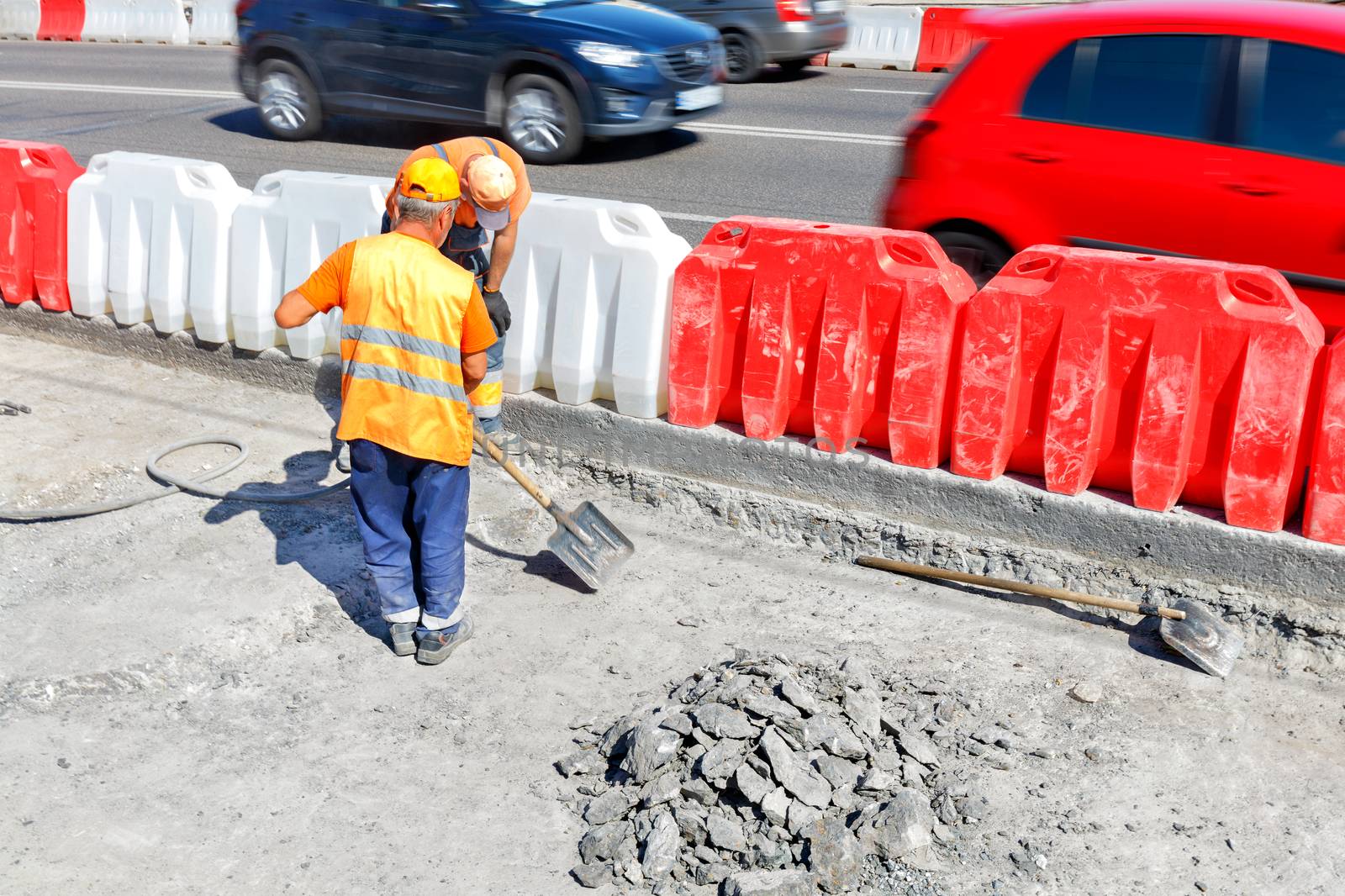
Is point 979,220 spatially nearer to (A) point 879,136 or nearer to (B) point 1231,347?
(B) point 1231,347

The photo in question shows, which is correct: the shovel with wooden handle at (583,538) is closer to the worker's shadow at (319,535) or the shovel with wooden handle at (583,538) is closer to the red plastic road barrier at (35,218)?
the worker's shadow at (319,535)

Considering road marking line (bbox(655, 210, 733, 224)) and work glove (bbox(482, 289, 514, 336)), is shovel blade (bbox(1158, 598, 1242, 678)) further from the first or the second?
road marking line (bbox(655, 210, 733, 224))

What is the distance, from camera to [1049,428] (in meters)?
4.96

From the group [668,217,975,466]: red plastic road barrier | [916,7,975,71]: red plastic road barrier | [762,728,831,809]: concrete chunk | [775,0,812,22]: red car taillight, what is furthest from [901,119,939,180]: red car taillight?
[916,7,975,71]: red plastic road barrier

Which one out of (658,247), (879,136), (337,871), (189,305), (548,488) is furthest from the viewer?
(879,136)

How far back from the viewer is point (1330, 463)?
4.58 metres

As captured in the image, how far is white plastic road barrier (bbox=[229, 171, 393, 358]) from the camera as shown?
621 centimetres

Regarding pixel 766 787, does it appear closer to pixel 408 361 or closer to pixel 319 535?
pixel 408 361

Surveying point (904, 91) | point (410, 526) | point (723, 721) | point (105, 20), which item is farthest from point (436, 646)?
point (105, 20)

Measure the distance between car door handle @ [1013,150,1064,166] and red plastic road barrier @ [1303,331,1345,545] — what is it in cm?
178

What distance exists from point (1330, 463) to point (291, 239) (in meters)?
4.75

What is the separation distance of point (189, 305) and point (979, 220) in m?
4.08

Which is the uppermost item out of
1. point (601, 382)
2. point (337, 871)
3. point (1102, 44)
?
point (1102, 44)

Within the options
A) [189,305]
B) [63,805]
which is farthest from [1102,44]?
[63,805]
